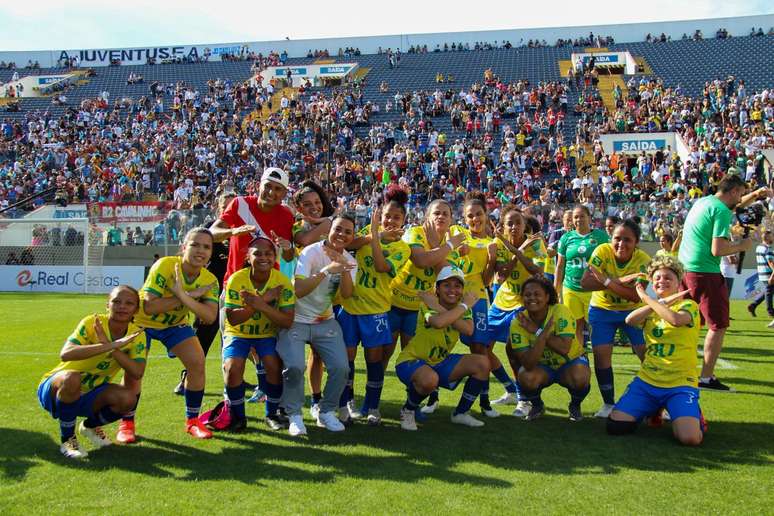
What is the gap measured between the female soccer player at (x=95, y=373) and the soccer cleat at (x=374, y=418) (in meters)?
1.80

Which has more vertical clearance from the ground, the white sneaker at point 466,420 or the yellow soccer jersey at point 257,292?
the yellow soccer jersey at point 257,292

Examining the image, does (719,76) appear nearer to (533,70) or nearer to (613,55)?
(613,55)

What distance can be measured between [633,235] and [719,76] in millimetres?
35712

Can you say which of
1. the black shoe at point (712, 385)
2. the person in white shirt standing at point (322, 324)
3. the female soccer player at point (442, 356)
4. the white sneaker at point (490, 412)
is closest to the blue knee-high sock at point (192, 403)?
the person in white shirt standing at point (322, 324)

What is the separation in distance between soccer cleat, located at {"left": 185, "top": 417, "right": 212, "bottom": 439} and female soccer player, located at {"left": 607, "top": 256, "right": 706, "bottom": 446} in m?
3.00

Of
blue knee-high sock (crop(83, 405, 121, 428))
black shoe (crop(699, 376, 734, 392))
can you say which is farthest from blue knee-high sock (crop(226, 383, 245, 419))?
black shoe (crop(699, 376, 734, 392))

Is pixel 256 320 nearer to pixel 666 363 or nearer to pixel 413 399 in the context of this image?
pixel 413 399

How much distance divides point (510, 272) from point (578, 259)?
0.70 metres

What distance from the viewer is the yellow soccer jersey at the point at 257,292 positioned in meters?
5.24

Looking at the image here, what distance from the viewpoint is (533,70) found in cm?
4169

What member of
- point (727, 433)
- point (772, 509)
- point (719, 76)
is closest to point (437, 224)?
point (727, 433)

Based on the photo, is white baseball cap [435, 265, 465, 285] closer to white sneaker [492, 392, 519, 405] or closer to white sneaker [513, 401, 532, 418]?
white sneaker [513, 401, 532, 418]

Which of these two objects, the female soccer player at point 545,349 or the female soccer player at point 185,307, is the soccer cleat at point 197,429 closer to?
the female soccer player at point 185,307

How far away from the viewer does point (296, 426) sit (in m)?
5.17
